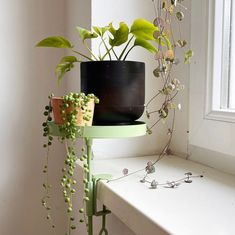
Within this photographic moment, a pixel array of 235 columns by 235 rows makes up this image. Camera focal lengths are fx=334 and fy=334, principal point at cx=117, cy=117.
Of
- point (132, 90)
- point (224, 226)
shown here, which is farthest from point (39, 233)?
point (224, 226)

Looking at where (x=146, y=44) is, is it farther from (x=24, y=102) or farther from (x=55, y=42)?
(x=24, y=102)

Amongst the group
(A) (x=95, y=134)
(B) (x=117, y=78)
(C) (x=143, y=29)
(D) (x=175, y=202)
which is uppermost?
(C) (x=143, y=29)

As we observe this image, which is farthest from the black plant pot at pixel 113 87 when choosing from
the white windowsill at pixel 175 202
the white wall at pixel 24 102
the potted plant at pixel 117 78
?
the white wall at pixel 24 102

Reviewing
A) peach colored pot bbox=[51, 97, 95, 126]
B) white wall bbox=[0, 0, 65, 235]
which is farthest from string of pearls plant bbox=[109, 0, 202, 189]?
white wall bbox=[0, 0, 65, 235]

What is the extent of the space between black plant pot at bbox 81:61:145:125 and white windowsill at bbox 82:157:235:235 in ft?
0.48

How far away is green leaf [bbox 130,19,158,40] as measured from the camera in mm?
695

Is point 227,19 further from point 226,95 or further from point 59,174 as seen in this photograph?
point 59,174

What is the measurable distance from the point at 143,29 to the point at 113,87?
14 cm

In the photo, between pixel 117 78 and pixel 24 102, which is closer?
pixel 117 78

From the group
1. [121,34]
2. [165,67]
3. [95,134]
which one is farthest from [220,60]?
[95,134]

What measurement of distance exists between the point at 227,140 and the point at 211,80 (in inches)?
6.6

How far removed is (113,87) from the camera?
71 centimetres

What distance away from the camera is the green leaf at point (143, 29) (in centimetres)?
69

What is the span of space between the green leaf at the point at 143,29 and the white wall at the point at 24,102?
466 mm
